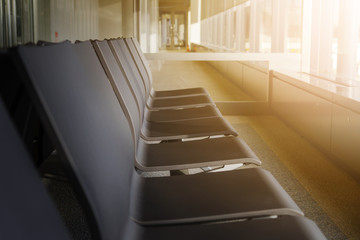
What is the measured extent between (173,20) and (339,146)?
9.06 ft

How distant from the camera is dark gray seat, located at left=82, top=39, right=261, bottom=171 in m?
1.88

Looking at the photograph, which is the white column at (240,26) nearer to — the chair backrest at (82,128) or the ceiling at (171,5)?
the ceiling at (171,5)

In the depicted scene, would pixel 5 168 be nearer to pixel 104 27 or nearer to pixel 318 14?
pixel 318 14

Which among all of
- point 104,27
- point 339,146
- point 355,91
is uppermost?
point 104,27

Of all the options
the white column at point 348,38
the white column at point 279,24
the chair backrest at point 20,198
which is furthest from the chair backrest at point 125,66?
the white column at point 279,24

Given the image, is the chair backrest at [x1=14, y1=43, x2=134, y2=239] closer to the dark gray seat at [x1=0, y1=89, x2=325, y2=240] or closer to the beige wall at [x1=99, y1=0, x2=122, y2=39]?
the dark gray seat at [x1=0, y1=89, x2=325, y2=240]

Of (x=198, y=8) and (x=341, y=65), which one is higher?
(x=198, y=8)

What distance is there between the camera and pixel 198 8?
19.4 feet

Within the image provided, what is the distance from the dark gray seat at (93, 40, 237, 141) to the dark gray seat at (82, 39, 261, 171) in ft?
0.05

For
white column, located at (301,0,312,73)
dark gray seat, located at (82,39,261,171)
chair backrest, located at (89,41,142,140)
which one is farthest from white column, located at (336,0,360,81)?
chair backrest, located at (89,41,142,140)

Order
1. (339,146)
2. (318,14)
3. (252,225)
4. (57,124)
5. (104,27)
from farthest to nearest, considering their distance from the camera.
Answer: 1. (104,27)
2. (318,14)
3. (339,146)
4. (252,225)
5. (57,124)

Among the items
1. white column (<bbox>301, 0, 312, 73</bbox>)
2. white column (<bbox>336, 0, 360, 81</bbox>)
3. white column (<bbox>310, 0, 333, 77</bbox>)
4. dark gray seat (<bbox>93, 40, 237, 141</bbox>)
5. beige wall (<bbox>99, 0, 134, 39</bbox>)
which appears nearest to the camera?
dark gray seat (<bbox>93, 40, 237, 141</bbox>)

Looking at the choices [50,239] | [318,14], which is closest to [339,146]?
[318,14]

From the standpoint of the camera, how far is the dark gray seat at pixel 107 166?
2.76 feet
